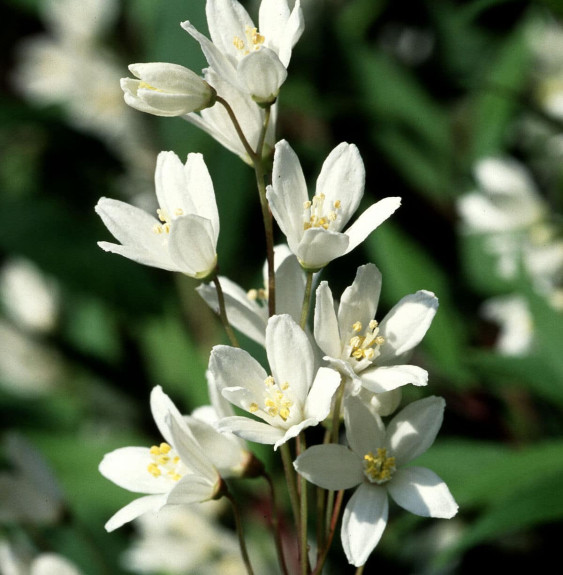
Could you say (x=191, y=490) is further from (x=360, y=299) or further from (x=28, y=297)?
(x=28, y=297)

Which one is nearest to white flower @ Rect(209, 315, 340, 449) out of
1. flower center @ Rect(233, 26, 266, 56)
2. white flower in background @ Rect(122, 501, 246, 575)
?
flower center @ Rect(233, 26, 266, 56)

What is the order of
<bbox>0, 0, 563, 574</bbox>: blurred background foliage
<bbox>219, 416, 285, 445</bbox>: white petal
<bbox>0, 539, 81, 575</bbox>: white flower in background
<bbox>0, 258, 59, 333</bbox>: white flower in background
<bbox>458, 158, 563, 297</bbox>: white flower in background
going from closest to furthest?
1. <bbox>219, 416, 285, 445</bbox>: white petal
2. <bbox>0, 539, 81, 575</bbox>: white flower in background
3. <bbox>0, 0, 563, 574</bbox>: blurred background foliage
4. <bbox>458, 158, 563, 297</bbox>: white flower in background
5. <bbox>0, 258, 59, 333</bbox>: white flower in background

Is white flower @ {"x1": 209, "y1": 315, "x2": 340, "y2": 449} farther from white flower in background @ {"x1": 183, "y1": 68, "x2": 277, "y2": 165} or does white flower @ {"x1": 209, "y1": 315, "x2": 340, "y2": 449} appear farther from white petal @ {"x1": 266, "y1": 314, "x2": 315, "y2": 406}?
white flower in background @ {"x1": 183, "y1": 68, "x2": 277, "y2": 165}

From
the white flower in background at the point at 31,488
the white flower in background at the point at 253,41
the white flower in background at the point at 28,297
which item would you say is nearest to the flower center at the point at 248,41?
the white flower in background at the point at 253,41

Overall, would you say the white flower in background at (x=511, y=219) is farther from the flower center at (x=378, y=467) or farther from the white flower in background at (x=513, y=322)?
the flower center at (x=378, y=467)

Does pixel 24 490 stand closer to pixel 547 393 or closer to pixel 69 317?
pixel 547 393

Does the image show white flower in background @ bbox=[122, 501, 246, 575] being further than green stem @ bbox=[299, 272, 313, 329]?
Yes
